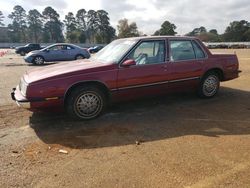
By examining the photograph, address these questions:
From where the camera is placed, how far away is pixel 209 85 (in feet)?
24.2

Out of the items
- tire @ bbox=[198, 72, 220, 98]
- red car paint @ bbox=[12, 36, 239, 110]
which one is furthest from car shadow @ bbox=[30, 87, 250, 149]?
red car paint @ bbox=[12, 36, 239, 110]

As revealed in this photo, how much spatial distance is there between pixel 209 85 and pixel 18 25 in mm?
109473

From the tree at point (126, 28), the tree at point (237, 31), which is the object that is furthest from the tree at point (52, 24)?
the tree at point (237, 31)

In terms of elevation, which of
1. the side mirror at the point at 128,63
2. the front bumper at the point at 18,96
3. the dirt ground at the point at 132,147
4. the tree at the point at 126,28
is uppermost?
the tree at the point at 126,28

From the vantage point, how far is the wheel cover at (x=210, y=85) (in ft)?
24.0

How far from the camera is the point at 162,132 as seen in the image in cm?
507

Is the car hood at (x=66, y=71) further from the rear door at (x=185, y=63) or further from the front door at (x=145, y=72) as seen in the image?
the rear door at (x=185, y=63)

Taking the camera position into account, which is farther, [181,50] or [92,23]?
[92,23]

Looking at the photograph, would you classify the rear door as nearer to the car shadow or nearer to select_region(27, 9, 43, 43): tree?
the car shadow

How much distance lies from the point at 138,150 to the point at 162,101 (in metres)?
3.00

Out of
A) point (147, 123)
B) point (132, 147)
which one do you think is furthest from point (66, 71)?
point (132, 147)

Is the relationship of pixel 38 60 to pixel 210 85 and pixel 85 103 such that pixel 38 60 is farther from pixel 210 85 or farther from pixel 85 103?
pixel 85 103

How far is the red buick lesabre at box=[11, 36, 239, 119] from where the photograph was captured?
5438 millimetres

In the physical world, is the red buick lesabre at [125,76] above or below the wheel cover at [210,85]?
above
